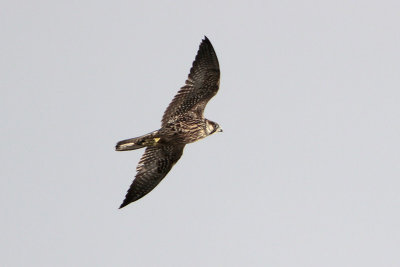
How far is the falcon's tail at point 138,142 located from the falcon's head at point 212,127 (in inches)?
52.6

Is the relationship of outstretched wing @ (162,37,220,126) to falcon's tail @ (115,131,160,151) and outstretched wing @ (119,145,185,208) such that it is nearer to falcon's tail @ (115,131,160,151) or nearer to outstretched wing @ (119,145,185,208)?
falcon's tail @ (115,131,160,151)

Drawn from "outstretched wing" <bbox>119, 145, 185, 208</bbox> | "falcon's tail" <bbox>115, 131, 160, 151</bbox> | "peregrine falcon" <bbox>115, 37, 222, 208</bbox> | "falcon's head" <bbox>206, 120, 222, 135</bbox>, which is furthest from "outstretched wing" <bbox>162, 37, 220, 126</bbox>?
"outstretched wing" <bbox>119, 145, 185, 208</bbox>

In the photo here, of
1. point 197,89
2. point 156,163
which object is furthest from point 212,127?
point 156,163

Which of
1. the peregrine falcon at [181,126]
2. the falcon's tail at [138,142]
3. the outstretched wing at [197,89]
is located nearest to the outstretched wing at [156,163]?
the peregrine falcon at [181,126]

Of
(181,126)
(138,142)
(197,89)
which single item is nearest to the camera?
(138,142)

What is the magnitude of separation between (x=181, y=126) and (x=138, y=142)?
1182mm

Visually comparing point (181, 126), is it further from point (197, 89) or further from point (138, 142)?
point (138, 142)

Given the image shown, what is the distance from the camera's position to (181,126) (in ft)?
51.8

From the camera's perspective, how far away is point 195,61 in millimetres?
15914

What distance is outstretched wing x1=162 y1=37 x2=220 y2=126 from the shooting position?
15.9 metres

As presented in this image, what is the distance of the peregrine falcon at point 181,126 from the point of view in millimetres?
15797

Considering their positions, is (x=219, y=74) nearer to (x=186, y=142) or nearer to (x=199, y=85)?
(x=199, y=85)

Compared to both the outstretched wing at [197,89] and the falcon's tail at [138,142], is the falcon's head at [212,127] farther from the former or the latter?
the falcon's tail at [138,142]

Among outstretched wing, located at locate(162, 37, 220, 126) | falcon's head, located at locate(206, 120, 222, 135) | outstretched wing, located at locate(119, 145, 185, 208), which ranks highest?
outstretched wing, located at locate(162, 37, 220, 126)
